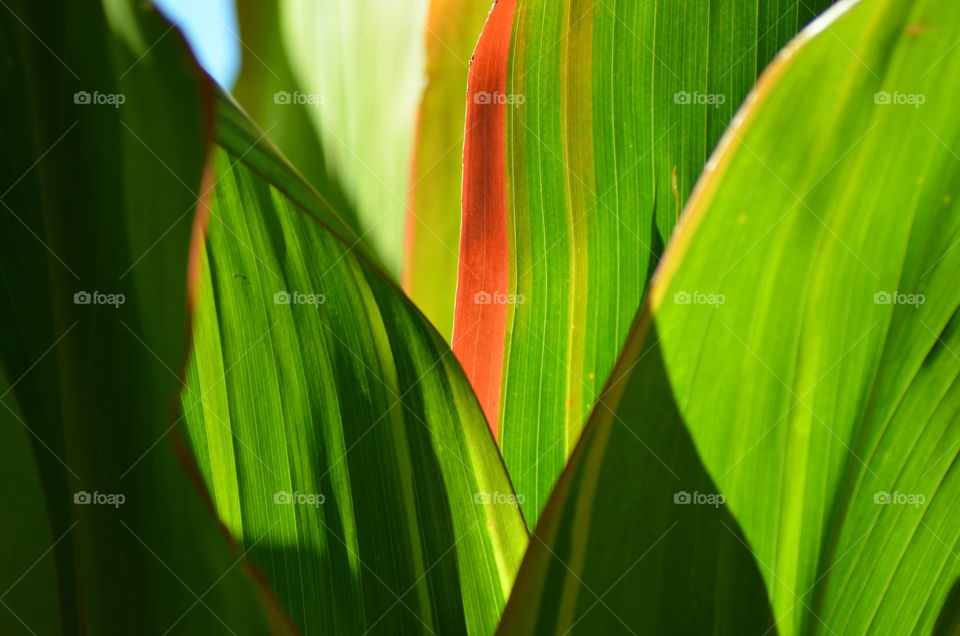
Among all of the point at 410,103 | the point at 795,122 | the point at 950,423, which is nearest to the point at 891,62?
the point at 795,122

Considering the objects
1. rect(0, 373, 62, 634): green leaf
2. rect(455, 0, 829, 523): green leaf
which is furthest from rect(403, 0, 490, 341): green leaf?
A: rect(0, 373, 62, 634): green leaf

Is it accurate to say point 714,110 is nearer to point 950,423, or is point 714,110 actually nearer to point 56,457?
point 950,423

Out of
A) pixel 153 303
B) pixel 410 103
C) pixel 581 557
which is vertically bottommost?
pixel 581 557
